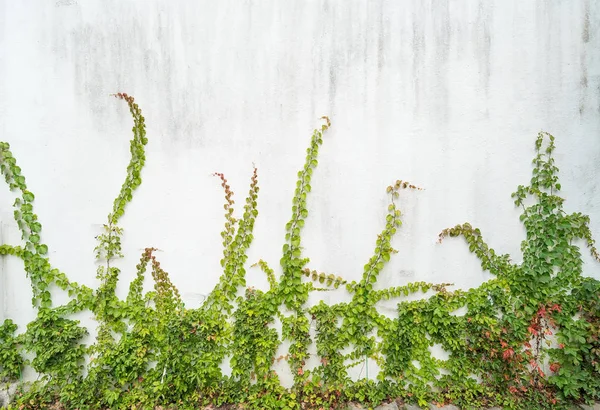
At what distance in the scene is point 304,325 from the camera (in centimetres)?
279

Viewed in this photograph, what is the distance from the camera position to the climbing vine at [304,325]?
9.00 feet

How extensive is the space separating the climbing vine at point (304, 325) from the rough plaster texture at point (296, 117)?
0.10 meters

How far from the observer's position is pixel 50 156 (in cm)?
284

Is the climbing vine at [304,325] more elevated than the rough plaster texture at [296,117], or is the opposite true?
the rough plaster texture at [296,117]

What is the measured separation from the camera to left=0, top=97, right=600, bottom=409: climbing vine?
2742mm

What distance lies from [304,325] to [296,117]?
1.82m

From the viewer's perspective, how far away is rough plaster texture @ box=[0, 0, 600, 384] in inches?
108

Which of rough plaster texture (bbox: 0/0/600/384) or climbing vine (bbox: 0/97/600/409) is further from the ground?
rough plaster texture (bbox: 0/0/600/384)

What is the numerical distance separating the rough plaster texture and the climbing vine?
102mm

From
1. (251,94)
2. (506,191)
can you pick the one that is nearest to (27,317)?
(251,94)

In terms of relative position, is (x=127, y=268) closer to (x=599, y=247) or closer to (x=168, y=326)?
(x=168, y=326)

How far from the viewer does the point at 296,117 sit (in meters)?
2.80

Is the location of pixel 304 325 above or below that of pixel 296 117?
below

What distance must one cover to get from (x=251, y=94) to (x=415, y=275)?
7.05 ft
